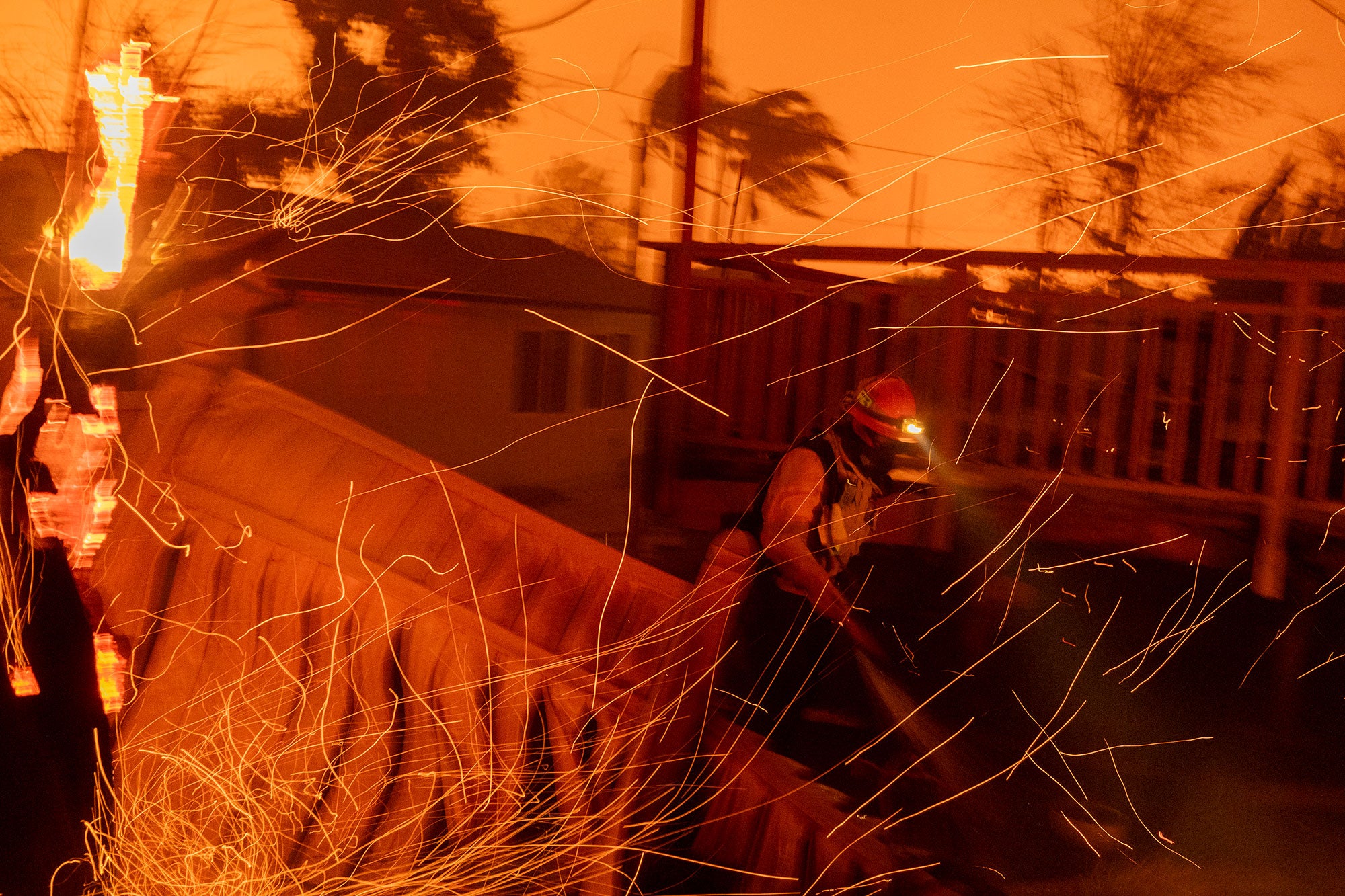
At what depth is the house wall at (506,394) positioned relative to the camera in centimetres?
281

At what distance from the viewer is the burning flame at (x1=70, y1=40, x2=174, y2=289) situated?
189 cm

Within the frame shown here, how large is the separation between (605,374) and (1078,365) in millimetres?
1871

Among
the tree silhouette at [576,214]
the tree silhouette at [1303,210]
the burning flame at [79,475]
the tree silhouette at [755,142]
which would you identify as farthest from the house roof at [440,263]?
the tree silhouette at [1303,210]

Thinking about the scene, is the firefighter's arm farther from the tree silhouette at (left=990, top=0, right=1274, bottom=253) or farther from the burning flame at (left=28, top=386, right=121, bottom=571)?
the burning flame at (left=28, top=386, right=121, bottom=571)

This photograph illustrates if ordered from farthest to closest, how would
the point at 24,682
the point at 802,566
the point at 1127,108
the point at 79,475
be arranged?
the point at 1127,108
the point at 802,566
the point at 79,475
the point at 24,682

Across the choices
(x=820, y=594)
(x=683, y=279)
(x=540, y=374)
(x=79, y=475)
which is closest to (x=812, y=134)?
(x=683, y=279)

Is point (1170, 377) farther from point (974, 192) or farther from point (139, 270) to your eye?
point (139, 270)

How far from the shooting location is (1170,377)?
9.91 ft

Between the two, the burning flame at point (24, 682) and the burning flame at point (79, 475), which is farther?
the burning flame at point (79, 475)

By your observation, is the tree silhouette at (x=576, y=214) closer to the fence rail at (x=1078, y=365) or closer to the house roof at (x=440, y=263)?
the house roof at (x=440, y=263)

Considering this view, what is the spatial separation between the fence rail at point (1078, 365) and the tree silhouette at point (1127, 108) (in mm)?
244

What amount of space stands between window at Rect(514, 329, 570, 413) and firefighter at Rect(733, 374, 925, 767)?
103 centimetres

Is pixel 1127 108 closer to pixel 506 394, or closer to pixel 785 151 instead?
pixel 785 151

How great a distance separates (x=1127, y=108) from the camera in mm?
2445
